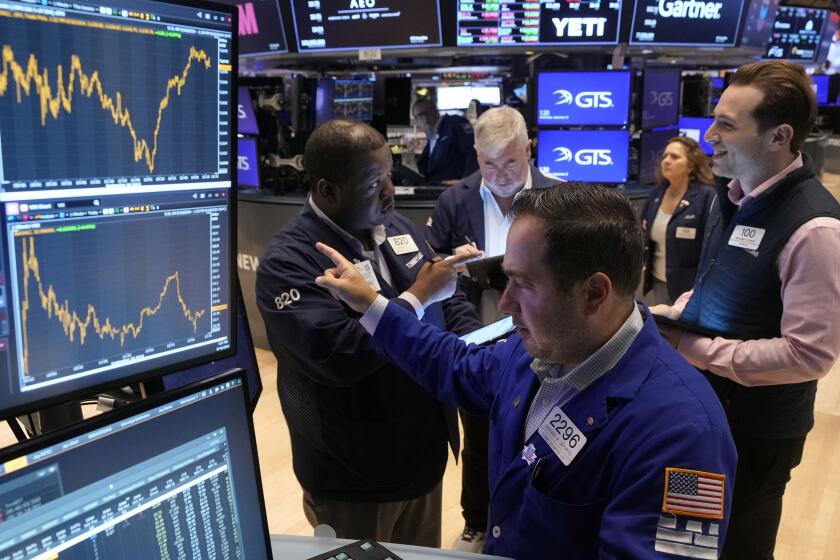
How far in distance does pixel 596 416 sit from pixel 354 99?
4.68 metres

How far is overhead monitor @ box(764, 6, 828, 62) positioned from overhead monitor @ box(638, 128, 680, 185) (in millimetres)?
3649

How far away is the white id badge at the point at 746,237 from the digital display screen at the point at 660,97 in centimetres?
377

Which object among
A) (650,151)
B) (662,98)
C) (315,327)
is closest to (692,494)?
(315,327)

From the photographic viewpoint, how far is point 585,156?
529 cm

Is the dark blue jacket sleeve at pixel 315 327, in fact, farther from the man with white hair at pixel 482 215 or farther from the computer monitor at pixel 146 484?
the man with white hair at pixel 482 215

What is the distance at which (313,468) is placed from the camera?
2.05 meters

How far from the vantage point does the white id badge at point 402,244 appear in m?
2.18

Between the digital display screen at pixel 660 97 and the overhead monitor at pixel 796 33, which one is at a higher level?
the overhead monitor at pixel 796 33

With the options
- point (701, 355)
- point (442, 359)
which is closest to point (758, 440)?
point (701, 355)

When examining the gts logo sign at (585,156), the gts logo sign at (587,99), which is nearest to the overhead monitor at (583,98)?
the gts logo sign at (587,99)

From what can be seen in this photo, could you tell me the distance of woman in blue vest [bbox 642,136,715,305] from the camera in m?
4.56

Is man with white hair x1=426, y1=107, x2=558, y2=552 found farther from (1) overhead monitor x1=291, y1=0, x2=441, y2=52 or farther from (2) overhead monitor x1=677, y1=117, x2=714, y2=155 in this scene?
(2) overhead monitor x1=677, y1=117, x2=714, y2=155

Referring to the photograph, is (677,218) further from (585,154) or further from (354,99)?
(354,99)

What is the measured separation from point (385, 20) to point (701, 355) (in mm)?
3868
